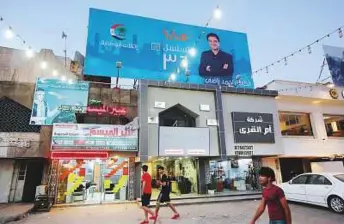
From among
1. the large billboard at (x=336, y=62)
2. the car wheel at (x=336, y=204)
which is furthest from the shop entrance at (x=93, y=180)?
the large billboard at (x=336, y=62)

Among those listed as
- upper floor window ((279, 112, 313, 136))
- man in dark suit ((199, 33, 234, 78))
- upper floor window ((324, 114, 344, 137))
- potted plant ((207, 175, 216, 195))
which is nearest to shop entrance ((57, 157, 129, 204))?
potted plant ((207, 175, 216, 195))

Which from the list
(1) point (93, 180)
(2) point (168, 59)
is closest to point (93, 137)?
(1) point (93, 180)

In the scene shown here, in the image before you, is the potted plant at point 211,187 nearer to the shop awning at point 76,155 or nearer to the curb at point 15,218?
the shop awning at point 76,155

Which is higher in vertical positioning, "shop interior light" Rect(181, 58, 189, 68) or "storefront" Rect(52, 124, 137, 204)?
"shop interior light" Rect(181, 58, 189, 68)

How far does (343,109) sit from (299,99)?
4.20m

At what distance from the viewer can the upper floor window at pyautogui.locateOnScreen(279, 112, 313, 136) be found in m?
15.5

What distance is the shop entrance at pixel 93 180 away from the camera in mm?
11492

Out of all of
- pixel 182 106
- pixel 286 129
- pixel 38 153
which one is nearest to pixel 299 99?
pixel 286 129

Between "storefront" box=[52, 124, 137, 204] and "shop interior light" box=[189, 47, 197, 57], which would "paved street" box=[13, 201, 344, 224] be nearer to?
"storefront" box=[52, 124, 137, 204]

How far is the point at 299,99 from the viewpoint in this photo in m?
15.2

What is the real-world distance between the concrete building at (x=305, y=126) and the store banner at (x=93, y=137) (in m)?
9.20

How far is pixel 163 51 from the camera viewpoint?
15586mm

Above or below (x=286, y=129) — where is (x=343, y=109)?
above

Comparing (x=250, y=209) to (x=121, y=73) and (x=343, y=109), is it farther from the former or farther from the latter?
(x=343, y=109)
